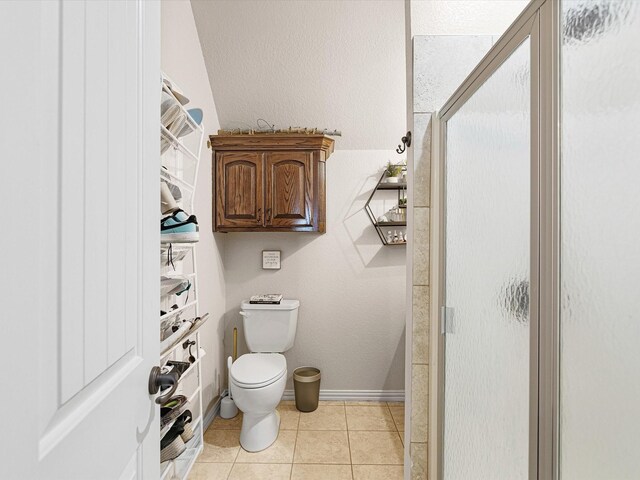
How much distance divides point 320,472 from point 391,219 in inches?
68.1

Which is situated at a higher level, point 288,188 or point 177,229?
point 288,188

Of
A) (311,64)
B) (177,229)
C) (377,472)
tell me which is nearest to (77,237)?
(177,229)

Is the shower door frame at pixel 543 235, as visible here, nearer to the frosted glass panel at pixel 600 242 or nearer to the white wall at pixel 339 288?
the frosted glass panel at pixel 600 242

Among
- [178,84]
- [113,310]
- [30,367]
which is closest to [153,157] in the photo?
[113,310]

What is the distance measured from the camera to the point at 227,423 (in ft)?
8.71

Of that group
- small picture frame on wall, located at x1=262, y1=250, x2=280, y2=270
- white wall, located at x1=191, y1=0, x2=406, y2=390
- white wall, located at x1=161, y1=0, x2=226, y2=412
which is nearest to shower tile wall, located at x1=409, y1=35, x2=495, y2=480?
white wall, located at x1=191, y1=0, x2=406, y2=390

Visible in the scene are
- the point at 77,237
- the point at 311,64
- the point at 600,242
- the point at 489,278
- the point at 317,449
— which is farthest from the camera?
the point at 311,64

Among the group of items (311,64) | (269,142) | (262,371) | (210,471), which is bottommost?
(210,471)

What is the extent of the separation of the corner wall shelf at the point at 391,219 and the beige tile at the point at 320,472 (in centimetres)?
154

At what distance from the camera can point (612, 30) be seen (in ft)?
2.25

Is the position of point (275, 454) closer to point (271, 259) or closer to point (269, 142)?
point (271, 259)

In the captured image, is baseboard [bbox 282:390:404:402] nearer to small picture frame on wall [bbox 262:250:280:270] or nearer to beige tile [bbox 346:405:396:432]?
beige tile [bbox 346:405:396:432]

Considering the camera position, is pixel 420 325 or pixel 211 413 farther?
pixel 211 413

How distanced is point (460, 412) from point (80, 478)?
123cm
